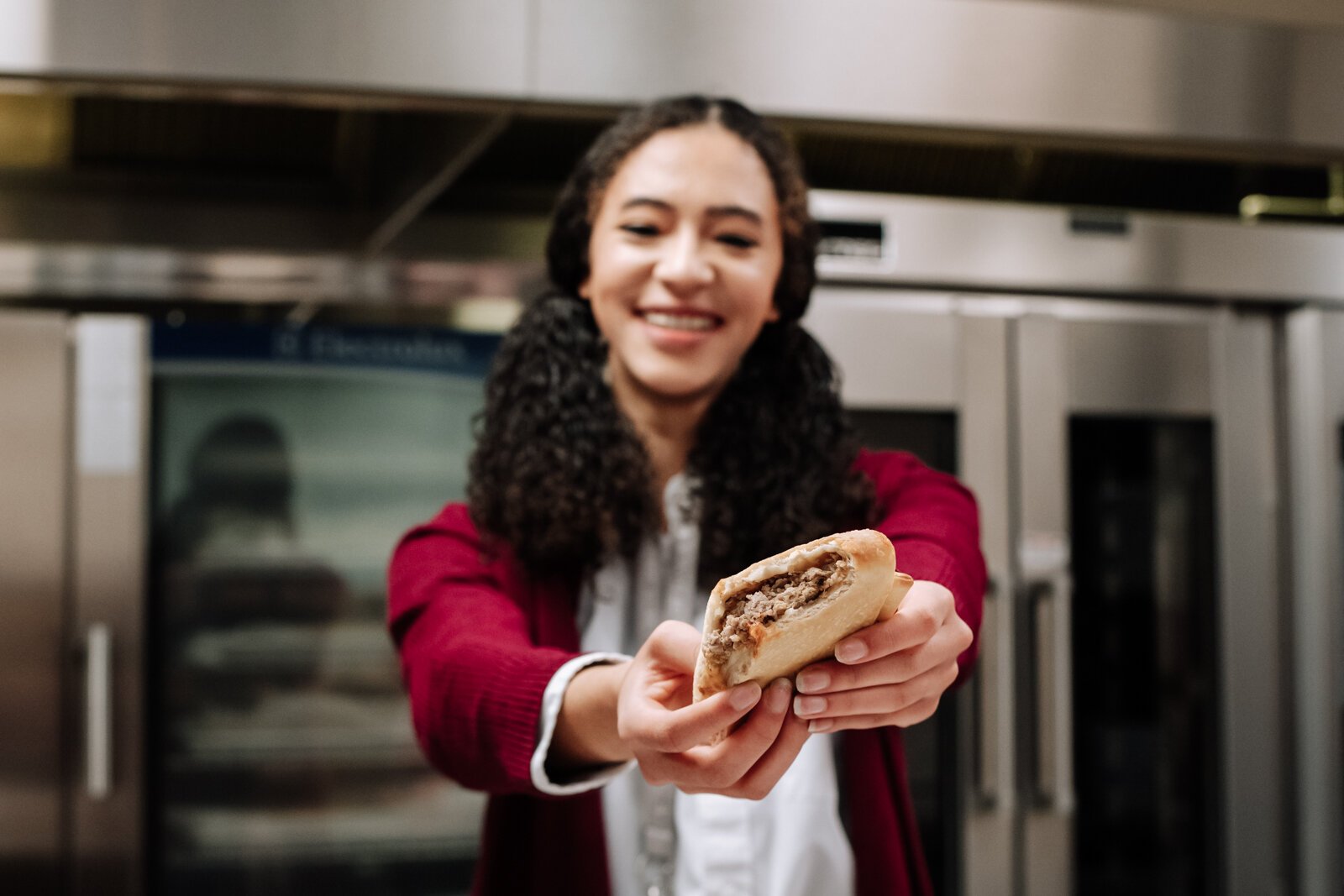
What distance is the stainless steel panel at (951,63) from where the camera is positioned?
2135 mm

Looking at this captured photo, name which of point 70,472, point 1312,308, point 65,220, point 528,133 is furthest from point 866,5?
point 65,220

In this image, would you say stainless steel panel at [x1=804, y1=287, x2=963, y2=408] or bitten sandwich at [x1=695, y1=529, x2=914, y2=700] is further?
Answer: stainless steel panel at [x1=804, y1=287, x2=963, y2=408]

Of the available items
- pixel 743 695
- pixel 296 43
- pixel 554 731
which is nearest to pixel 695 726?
pixel 743 695

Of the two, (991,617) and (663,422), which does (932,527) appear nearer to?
(663,422)

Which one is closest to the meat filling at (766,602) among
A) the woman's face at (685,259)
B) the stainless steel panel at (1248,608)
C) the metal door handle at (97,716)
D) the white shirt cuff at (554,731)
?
the white shirt cuff at (554,731)

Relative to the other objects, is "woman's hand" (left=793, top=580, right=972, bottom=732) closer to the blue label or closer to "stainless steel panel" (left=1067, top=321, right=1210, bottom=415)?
"stainless steel panel" (left=1067, top=321, right=1210, bottom=415)

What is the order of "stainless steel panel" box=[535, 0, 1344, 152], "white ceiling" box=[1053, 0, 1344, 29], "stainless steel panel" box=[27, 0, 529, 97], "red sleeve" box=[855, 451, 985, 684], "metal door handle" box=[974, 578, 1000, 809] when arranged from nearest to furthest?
"red sleeve" box=[855, 451, 985, 684] < "stainless steel panel" box=[27, 0, 529, 97] < "stainless steel panel" box=[535, 0, 1344, 152] < "metal door handle" box=[974, 578, 1000, 809] < "white ceiling" box=[1053, 0, 1344, 29]

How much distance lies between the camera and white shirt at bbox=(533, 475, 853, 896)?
4.05 feet

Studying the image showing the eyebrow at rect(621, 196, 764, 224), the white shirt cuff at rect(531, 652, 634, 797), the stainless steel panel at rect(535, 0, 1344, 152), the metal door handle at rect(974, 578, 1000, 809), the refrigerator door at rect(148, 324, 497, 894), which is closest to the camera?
the white shirt cuff at rect(531, 652, 634, 797)

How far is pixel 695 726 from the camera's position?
78cm

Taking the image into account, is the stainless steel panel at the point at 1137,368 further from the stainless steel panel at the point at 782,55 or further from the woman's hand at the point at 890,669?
the woman's hand at the point at 890,669

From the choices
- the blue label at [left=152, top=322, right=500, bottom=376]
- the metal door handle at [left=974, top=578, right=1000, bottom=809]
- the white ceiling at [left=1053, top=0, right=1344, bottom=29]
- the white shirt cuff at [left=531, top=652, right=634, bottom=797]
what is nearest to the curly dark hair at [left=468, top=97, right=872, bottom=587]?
the white shirt cuff at [left=531, top=652, right=634, bottom=797]

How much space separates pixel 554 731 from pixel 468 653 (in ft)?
0.41

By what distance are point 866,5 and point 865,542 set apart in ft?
5.68
